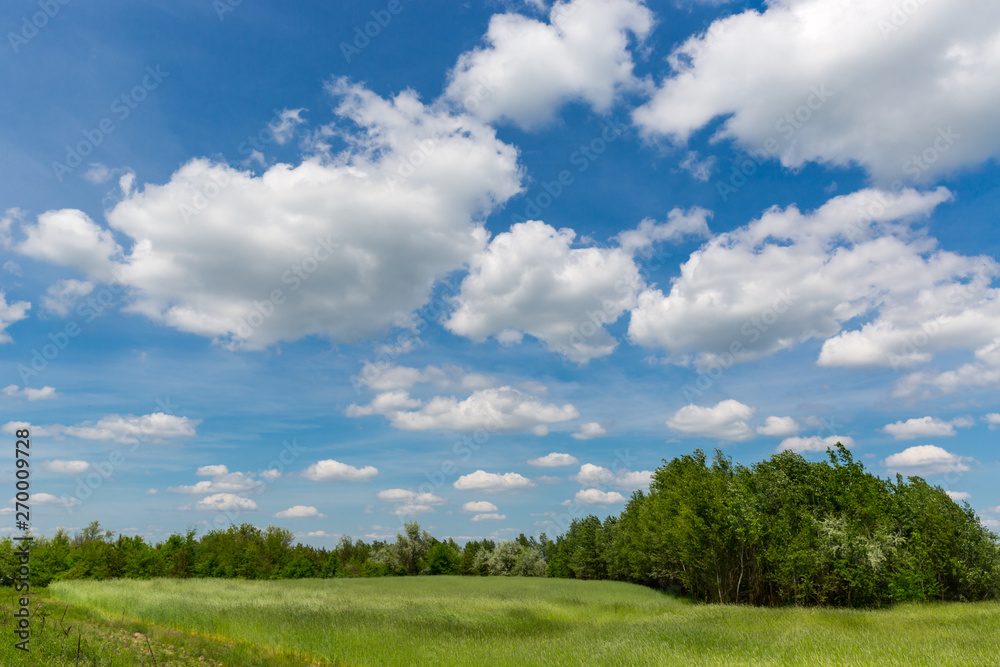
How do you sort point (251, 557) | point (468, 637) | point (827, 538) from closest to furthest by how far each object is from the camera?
point (468, 637) → point (827, 538) → point (251, 557)

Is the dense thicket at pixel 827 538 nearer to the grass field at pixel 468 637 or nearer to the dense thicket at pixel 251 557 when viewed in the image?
the grass field at pixel 468 637

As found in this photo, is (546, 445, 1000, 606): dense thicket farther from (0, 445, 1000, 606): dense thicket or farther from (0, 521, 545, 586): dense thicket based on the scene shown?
(0, 521, 545, 586): dense thicket

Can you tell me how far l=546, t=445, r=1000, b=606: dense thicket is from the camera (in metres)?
41.7

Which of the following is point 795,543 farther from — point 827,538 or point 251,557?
point 251,557

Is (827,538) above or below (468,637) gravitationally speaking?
above

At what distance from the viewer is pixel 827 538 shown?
42219 millimetres

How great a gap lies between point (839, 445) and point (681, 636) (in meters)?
34.4

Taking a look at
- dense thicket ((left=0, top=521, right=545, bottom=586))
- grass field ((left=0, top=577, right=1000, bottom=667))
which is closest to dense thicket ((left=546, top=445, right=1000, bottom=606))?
grass field ((left=0, top=577, right=1000, bottom=667))

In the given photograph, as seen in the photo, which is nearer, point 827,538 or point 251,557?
point 827,538

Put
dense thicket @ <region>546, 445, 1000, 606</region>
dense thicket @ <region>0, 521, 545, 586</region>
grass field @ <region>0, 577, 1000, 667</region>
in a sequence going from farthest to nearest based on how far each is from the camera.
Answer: dense thicket @ <region>0, 521, 545, 586</region>
dense thicket @ <region>546, 445, 1000, 606</region>
grass field @ <region>0, 577, 1000, 667</region>

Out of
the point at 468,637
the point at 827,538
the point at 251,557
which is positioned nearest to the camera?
the point at 468,637

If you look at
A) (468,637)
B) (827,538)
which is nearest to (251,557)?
(468,637)

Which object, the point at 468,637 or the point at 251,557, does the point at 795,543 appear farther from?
the point at 251,557

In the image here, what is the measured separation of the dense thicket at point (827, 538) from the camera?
41.7 m
